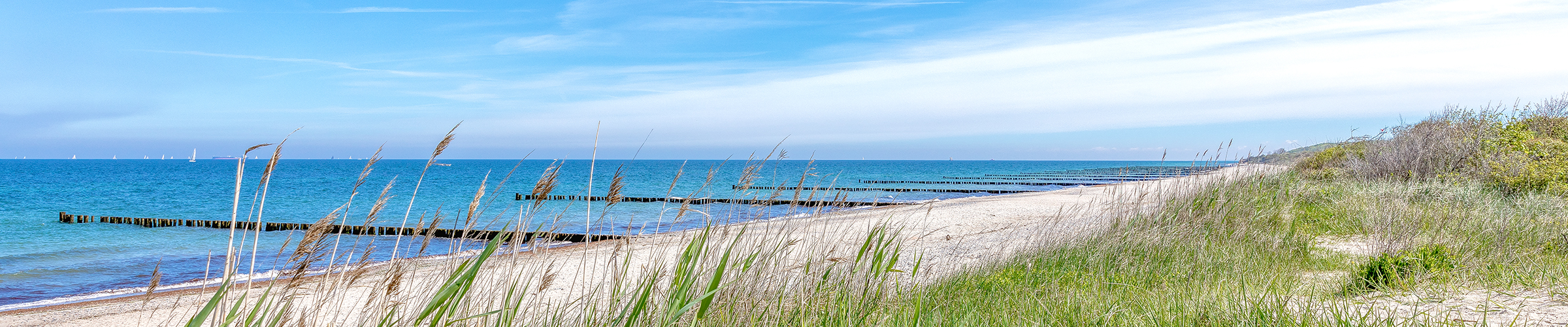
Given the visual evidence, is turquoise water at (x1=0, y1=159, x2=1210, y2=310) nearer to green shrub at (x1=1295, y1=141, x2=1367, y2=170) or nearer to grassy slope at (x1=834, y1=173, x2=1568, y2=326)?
grassy slope at (x1=834, y1=173, x2=1568, y2=326)

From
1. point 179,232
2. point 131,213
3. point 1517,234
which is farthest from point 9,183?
point 1517,234

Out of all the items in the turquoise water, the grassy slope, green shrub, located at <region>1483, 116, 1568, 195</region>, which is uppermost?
green shrub, located at <region>1483, 116, 1568, 195</region>

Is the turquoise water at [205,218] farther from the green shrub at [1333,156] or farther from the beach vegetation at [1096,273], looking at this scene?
the green shrub at [1333,156]

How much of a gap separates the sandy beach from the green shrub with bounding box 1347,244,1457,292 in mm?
1809

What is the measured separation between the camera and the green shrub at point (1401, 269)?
15.2 feet

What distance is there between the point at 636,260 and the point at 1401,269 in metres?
9.19

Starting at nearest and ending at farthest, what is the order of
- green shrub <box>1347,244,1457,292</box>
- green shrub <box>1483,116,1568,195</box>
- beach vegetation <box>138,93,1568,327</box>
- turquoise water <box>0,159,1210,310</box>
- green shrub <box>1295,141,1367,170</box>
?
1. beach vegetation <box>138,93,1568,327</box>
2. turquoise water <box>0,159,1210,310</box>
3. green shrub <box>1347,244,1457,292</box>
4. green shrub <box>1483,116,1568,195</box>
5. green shrub <box>1295,141,1367,170</box>

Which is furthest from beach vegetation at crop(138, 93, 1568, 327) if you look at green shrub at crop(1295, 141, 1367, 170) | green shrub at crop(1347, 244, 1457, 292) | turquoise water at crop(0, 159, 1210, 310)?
green shrub at crop(1295, 141, 1367, 170)

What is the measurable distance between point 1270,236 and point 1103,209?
159 centimetres

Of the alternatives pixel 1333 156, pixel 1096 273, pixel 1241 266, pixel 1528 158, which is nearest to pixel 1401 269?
pixel 1241 266

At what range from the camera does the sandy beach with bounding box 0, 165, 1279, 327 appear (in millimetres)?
2916

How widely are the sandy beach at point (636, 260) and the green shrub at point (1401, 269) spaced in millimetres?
1809

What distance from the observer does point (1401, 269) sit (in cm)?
484

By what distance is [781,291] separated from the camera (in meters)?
3.67
